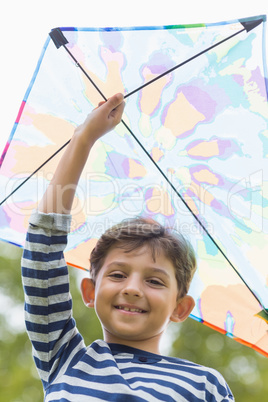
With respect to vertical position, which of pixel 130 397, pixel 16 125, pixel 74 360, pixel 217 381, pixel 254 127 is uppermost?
pixel 16 125

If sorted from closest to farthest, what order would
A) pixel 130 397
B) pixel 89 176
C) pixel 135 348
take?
pixel 130 397 < pixel 135 348 < pixel 89 176

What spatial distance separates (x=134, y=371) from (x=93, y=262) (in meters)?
0.51

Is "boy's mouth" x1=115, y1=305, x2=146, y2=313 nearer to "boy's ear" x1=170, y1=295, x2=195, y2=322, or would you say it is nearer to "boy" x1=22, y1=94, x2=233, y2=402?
"boy" x1=22, y1=94, x2=233, y2=402

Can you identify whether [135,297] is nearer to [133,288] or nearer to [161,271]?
[133,288]

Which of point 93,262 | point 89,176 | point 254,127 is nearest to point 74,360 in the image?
point 93,262

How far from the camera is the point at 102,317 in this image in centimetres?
A: 177

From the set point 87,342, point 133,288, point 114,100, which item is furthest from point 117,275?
point 87,342

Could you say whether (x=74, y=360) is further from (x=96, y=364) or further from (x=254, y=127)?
(x=254, y=127)

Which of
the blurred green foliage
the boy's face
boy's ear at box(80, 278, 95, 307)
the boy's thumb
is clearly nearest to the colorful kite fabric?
the boy's thumb

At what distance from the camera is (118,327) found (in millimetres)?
1725

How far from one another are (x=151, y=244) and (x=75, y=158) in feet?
1.45

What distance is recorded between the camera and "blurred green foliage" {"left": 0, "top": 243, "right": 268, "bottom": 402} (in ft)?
22.5

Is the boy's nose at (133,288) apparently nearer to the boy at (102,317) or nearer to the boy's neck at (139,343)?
the boy at (102,317)

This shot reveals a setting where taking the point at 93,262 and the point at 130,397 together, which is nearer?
the point at 130,397
